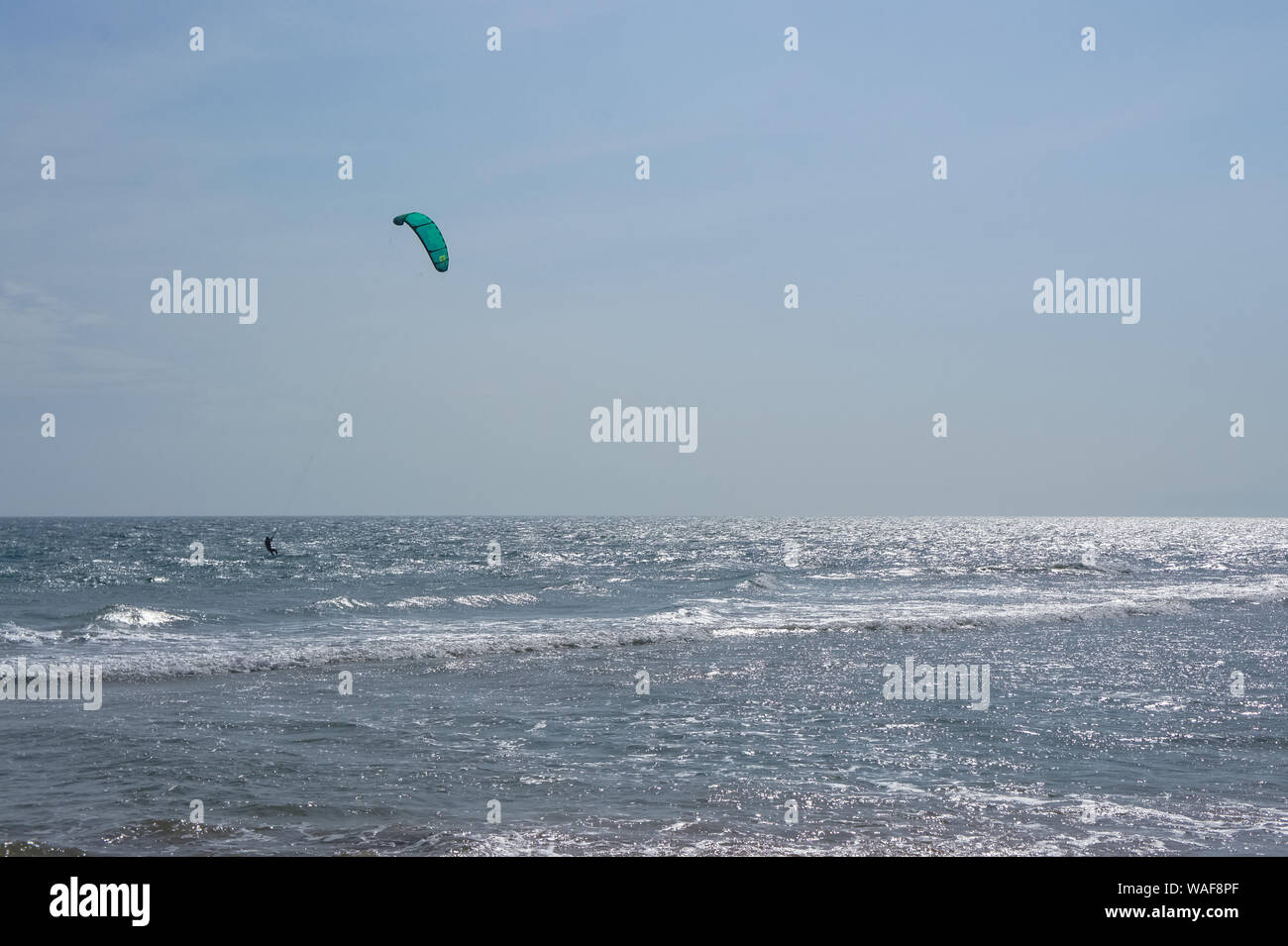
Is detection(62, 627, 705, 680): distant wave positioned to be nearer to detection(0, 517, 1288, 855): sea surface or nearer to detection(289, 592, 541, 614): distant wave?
detection(0, 517, 1288, 855): sea surface

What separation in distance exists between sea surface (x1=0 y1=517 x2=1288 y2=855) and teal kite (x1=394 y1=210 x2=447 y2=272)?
25.8 feet

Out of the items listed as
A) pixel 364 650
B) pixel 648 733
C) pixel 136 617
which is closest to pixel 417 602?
pixel 136 617

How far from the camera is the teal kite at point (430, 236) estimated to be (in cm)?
1917

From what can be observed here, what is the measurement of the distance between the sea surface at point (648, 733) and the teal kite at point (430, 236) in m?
7.86

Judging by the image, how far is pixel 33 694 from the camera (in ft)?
52.3

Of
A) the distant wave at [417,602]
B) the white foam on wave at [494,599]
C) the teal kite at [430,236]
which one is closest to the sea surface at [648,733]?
the distant wave at [417,602]

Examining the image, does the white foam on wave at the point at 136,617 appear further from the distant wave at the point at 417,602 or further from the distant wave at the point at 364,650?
the distant wave at the point at 364,650

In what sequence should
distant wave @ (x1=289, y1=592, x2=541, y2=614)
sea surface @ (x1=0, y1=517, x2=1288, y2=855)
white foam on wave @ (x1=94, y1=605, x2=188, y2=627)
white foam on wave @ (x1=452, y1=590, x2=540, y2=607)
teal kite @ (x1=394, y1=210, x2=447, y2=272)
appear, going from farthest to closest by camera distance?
white foam on wave @ (x1=452, y1=590, x2=540, y2=607) < distant wave @ (x1=289, y1=592, x2=541, y2=614) < white foam on wave @ (x1=94, y1=605, x2=188, y2=627) < teal kite @ (x1=394, y1=210, x2=447, y2=272) < sea surface @ (x1=0, y1=517, x2=1288, y2=855)

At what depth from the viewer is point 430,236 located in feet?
63.3

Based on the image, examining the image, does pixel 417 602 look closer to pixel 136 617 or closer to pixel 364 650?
pixel 136 617

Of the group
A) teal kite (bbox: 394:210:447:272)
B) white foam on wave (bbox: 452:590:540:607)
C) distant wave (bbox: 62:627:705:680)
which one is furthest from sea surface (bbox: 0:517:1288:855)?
teal kite (bbox: 394:210:447:272)

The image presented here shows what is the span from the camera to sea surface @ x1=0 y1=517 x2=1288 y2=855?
884cm
